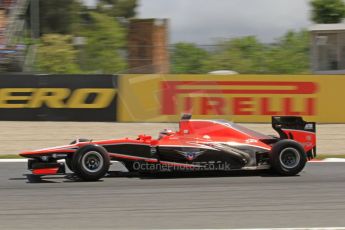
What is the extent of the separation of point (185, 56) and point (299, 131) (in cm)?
1245

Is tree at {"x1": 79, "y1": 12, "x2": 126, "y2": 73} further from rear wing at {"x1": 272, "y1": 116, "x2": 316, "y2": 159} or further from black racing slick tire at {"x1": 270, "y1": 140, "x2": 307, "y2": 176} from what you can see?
black racing slick tire at {"x1": 270, "y1": 140, "x2": 307, "y2": 176}

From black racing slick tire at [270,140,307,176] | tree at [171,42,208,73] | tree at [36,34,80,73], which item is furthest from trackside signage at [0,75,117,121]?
black racing slick tire at [270,140,307,176]

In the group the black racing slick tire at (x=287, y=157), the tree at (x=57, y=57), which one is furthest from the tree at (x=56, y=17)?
the black racing slick tire at (x=287, y=157)

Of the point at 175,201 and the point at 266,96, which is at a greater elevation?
the point at 266,96

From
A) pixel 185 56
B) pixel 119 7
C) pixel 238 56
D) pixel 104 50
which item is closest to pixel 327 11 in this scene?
pixel 238 56

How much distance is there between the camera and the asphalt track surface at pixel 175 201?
659 cm

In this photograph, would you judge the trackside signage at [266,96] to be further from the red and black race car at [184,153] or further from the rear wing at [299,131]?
the red and black race car at [184,153]

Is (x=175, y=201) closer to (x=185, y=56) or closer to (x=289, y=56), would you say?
(x=185, y=56)

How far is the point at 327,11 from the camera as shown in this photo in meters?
32.6

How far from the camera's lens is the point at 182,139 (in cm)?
934

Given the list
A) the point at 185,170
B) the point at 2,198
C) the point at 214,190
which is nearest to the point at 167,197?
the point at 214,190

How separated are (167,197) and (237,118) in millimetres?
10481

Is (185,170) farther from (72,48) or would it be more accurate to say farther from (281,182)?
(72,48)

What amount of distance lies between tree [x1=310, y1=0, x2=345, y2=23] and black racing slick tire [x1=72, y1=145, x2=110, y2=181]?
25358mm
